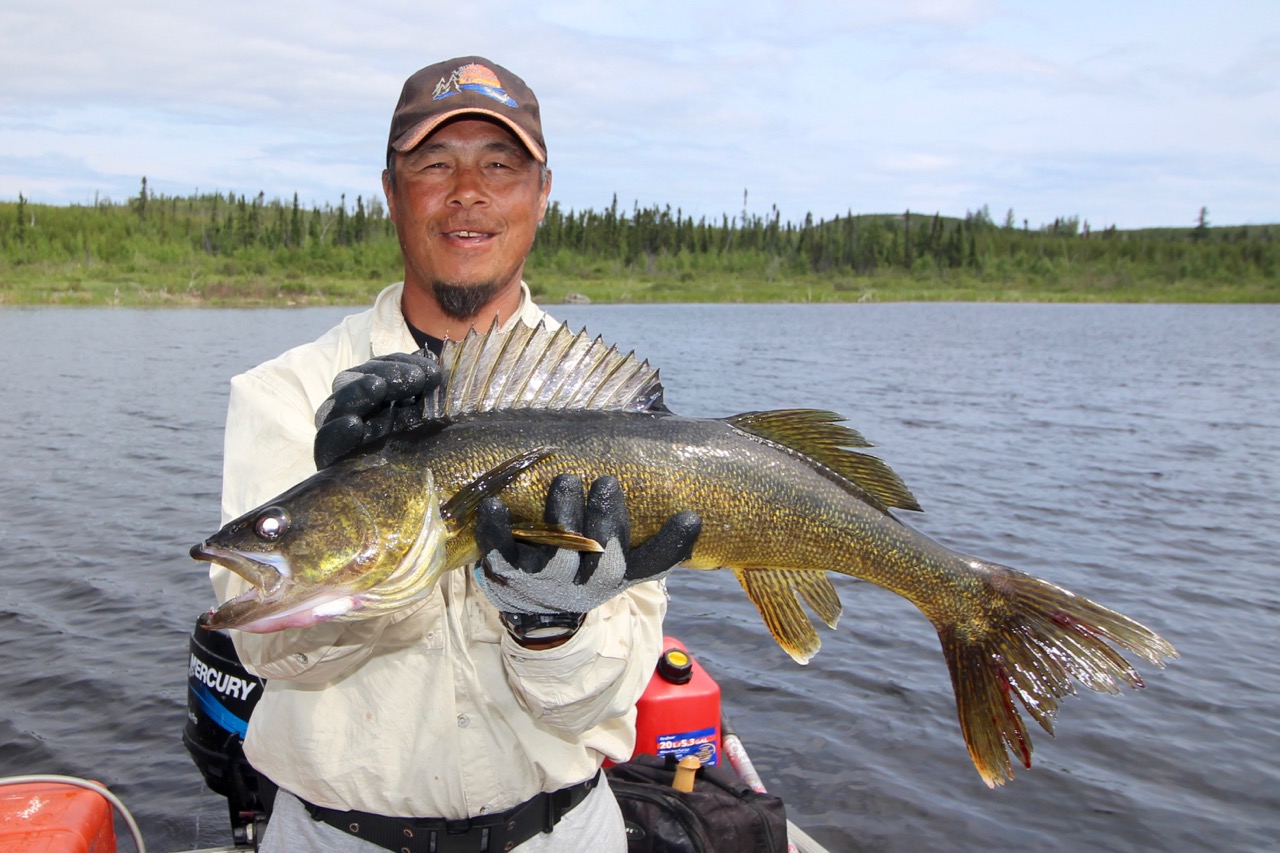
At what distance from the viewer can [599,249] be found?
3743 inches

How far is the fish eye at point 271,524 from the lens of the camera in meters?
2.16

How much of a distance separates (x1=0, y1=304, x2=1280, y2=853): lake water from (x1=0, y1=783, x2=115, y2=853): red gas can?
247cm

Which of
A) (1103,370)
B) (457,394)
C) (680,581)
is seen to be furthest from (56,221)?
(457,394)

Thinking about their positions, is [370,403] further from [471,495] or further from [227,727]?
[227,727]

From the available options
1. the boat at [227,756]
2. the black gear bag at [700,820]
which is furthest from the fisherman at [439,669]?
the boat at [227,756]

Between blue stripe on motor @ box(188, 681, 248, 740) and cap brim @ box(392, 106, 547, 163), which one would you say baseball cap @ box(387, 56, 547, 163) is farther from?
blue stripe on motor @ box(188, 681, 248, 740)

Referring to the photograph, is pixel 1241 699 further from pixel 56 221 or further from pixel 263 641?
pixel 56 221

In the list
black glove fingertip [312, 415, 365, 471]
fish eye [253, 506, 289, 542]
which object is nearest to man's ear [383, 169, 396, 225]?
black glove fingertip [312, 415, 365, 471]

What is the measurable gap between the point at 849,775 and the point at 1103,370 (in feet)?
78.9

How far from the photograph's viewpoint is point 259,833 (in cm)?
344

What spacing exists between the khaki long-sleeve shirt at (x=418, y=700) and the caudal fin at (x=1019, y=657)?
43.5 inches

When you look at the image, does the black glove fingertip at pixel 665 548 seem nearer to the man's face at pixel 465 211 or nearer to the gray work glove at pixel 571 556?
the gray work glove at pixel 571 556

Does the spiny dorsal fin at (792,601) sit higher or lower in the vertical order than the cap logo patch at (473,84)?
lower

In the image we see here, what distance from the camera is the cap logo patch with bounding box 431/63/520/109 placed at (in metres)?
3.18
